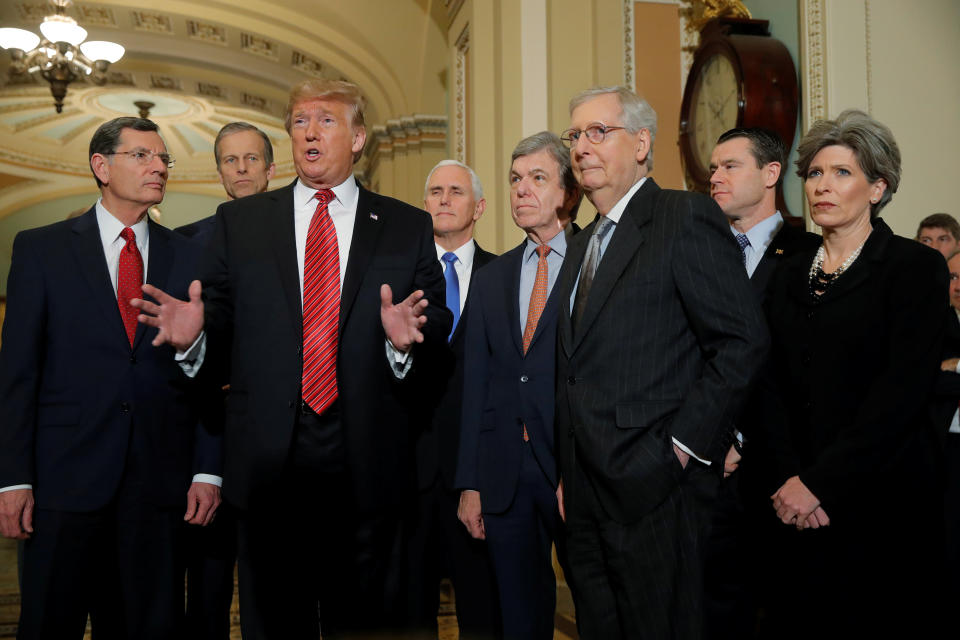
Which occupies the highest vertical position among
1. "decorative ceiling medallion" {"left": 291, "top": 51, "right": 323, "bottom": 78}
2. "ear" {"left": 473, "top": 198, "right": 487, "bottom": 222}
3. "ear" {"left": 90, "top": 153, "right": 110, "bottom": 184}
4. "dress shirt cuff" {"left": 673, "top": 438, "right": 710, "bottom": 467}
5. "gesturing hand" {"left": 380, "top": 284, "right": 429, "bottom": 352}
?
"decorative ceiling medallion" {"left": 291, "top": 51, "right": 323, "bottom": 78}

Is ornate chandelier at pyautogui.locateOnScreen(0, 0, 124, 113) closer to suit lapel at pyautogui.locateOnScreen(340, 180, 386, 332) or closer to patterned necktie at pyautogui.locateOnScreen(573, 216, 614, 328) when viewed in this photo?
suit lapel at pyautogui.locateOnScreen(340, 180, 386, 332)

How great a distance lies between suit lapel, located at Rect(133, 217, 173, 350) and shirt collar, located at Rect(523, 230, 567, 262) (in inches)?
43.2

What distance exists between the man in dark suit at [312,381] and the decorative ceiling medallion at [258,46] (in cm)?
873

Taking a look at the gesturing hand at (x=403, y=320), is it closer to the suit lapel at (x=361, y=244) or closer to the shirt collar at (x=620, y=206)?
the suit lapel at (x=361, y=244)

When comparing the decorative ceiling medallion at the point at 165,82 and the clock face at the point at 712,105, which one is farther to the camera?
the decorative ceiling medallion at the point at 165,82

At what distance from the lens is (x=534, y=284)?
Answer: 2715mm

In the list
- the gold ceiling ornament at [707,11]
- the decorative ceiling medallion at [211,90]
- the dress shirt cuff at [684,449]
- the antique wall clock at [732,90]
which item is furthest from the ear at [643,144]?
the decorative ceiling medallion at [211,90]

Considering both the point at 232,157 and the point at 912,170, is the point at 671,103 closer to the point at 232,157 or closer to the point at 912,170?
the point at 912,170

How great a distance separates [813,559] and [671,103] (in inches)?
129

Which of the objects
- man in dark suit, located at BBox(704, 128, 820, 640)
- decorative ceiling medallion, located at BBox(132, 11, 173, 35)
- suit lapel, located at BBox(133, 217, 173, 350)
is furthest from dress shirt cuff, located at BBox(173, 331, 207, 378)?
decorative ceiling medallion, located at BBox(132, 11, 173, 35)

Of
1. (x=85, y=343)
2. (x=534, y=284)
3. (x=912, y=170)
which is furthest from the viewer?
(x=912, y=170)

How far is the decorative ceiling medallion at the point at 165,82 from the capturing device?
11547 millimetres

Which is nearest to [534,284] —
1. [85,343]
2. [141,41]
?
[85,343]

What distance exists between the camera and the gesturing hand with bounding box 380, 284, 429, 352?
6.77 ft
